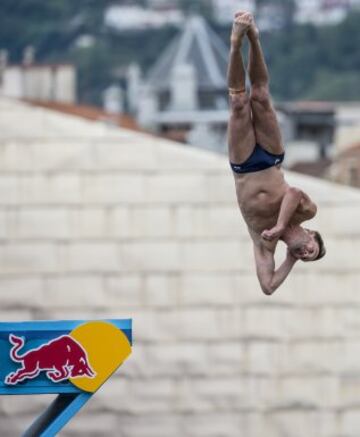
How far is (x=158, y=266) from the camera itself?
38.5m

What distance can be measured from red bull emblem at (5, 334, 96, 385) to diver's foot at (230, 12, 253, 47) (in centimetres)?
717

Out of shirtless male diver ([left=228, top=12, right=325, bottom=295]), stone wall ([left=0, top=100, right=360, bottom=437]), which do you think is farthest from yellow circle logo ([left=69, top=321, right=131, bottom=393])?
stone wall ([left=0, top=100, right=360, bottom=437])

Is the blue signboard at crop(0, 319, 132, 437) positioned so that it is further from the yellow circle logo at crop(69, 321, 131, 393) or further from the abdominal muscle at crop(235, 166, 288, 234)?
the abdominal muscle at crop(235, 166, 288, 234)

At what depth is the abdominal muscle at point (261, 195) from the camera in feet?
66.3

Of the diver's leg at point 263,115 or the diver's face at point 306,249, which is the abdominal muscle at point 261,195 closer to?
the diver's leg at point 263,115

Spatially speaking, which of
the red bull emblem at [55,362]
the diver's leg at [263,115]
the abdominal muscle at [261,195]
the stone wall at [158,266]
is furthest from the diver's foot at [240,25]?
the stone wall at [158,266]

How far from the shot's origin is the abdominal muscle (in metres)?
20.2

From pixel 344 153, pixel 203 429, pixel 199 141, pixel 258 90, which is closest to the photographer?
pixel 258 90

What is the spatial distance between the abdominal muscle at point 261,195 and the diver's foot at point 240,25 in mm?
1115

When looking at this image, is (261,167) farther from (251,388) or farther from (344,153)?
(344,153)

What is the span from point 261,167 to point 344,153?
3779 cm

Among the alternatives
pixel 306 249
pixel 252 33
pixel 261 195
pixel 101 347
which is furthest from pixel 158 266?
pixel 252 33

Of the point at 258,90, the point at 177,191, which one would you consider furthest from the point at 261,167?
the point at 177,191

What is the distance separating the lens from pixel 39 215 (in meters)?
38.4
